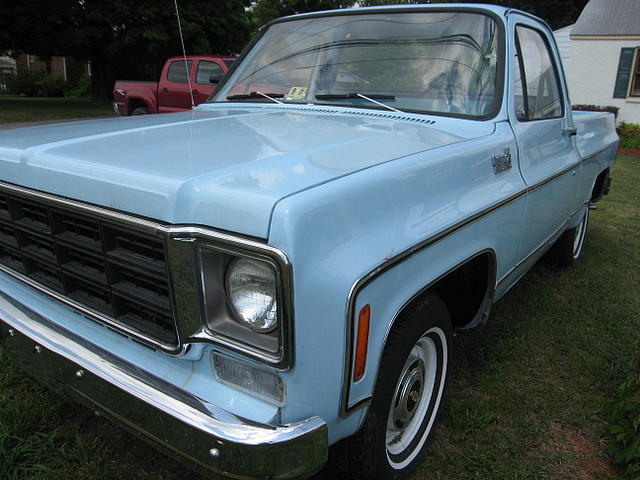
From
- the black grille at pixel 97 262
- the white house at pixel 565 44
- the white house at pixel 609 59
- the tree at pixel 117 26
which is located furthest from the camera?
the tree at pixel 117 26

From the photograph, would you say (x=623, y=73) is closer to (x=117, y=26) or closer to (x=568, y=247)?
(x=568, y=247)

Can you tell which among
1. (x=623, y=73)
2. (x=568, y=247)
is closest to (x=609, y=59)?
(x=623, y=73)

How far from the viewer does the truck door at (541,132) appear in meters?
2.66

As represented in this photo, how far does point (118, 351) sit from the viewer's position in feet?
5.57

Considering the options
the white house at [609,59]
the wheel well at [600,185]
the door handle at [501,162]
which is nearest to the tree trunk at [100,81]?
the white house at [609,59]

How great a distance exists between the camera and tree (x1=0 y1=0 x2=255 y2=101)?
61.3 feet

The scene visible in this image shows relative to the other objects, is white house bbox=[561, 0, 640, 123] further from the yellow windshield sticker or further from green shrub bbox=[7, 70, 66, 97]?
green shrub bbox=[7, 70, 66, 97]

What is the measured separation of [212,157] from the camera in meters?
1.71

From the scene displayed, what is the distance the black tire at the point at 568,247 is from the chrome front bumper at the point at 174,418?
343 centimetres

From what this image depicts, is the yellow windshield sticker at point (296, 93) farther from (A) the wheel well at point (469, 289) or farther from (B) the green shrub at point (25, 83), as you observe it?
(B) the green shrub at point (25, 83)

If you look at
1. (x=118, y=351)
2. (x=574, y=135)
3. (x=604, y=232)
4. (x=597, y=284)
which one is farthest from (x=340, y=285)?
(x=604, y=232)

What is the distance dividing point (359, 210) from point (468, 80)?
140cm

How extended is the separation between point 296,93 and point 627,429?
226 cm

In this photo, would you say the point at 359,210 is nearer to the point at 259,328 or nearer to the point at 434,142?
the point at 259,328
